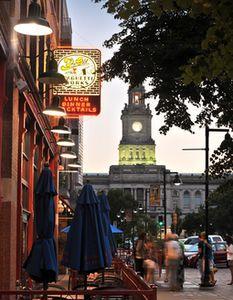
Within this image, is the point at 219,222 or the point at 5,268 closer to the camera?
the point at 5,268

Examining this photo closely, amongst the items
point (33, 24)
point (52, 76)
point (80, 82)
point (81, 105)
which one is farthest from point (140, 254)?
point (33, 24)

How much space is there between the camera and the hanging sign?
19531mm

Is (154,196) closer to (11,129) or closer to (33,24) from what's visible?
(11,129)

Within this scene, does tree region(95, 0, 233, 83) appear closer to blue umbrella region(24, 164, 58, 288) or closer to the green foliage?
blue umbrella region(24, 164, 58, 288)

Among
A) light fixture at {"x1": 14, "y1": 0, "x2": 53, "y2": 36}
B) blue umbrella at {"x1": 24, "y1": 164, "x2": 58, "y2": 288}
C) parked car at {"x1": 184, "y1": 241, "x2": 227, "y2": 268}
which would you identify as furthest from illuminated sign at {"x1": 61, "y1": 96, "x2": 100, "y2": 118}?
parked car at {"x1": 184, "y1": 241, "x2": 227, "y2": 268}

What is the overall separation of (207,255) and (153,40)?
11324 mm

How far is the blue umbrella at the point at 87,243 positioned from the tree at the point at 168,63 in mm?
3006

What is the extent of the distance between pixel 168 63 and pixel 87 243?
13.4 feet

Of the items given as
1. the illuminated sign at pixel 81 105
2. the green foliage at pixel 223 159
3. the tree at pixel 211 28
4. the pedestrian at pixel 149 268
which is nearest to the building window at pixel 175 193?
the pedestrian at pixel 149 268

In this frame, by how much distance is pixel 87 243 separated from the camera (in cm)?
1179

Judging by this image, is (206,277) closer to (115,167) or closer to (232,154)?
(232,154)

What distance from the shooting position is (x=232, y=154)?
51.3ft

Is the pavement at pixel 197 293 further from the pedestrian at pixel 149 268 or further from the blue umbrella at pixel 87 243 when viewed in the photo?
the blue umbrella at pixel 87 243

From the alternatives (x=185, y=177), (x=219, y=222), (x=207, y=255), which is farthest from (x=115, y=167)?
(x=207, y=255)
